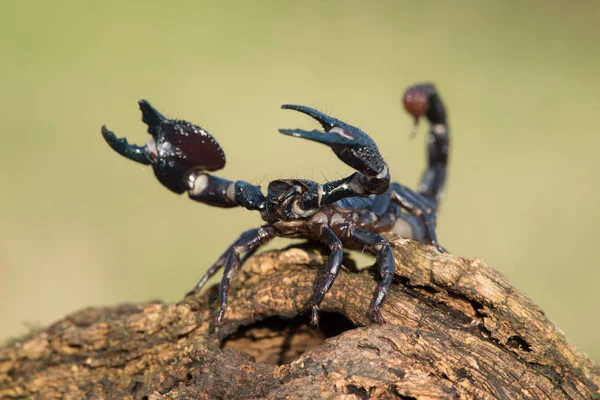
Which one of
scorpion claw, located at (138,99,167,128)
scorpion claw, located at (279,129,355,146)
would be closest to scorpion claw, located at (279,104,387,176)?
scorpion claw, located at (279,129,355,146)

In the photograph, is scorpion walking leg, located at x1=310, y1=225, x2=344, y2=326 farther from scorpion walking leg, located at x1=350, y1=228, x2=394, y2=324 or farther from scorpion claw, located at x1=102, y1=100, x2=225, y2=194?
scorpion claw, located at x1=102, y1=100, x2=225, y2=194

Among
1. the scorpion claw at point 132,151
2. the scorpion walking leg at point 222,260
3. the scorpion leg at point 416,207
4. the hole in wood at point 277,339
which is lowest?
the hole in wood at point 277,339

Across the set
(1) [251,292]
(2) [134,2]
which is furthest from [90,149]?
(1) [251,292]

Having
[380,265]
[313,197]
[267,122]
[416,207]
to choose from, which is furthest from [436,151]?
[267,122]

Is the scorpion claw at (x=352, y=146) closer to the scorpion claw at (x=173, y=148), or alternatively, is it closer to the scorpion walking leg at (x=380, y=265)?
the scorpion walking leg at (x=380, y=265)

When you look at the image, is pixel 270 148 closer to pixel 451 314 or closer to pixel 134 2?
pixel 134 2

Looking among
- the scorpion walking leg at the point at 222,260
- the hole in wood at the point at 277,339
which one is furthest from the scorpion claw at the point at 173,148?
the hole in wood at the point at 277,339
